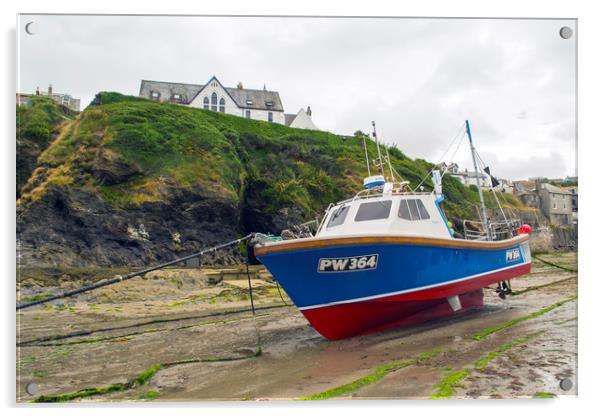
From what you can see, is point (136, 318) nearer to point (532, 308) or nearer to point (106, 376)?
point (106, 376)

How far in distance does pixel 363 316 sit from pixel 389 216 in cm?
147

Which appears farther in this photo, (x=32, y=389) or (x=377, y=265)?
(x=377, y=265)

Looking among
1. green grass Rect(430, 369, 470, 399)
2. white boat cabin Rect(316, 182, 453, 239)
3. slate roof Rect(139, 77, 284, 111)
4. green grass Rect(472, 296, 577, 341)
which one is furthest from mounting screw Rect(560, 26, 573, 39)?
slate roof Rect(139, 77, 284, 111)

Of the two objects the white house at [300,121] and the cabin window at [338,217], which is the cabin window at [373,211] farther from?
the white house at [300,121]

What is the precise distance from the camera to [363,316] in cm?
600

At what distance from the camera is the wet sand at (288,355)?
178 inches

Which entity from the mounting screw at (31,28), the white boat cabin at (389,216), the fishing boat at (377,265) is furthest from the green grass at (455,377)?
the mounting screw at (31,28)

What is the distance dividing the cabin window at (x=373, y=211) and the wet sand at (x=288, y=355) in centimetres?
164

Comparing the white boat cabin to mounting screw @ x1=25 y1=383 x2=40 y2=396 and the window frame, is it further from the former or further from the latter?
mounting screw @ x1=25 y1=383 x2=40 y2=396

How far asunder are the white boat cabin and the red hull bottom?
0.98 metres

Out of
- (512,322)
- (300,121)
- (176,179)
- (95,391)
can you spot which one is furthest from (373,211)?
(300,121)

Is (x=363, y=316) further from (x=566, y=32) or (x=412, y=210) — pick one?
(x=566, y=32)

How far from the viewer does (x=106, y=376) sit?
504cm

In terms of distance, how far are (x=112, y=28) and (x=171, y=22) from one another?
2.29 feet
